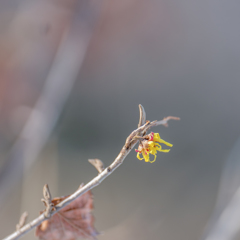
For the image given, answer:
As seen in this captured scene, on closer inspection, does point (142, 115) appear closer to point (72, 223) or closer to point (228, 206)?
point (72, 223)

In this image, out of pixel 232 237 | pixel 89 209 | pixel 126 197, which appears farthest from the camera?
pixel 126 197

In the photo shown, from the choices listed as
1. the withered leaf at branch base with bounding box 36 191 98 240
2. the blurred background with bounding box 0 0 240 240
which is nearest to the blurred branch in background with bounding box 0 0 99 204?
the blurred background with bounding box 0 0 240 240

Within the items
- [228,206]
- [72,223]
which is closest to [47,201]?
[72,223]

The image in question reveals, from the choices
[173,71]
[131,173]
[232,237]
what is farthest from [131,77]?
[232,237]

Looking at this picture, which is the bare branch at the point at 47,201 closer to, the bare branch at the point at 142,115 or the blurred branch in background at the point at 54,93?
the bare branch at the point at 142,115

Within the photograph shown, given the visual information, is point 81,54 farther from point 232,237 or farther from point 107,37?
point 232,237
